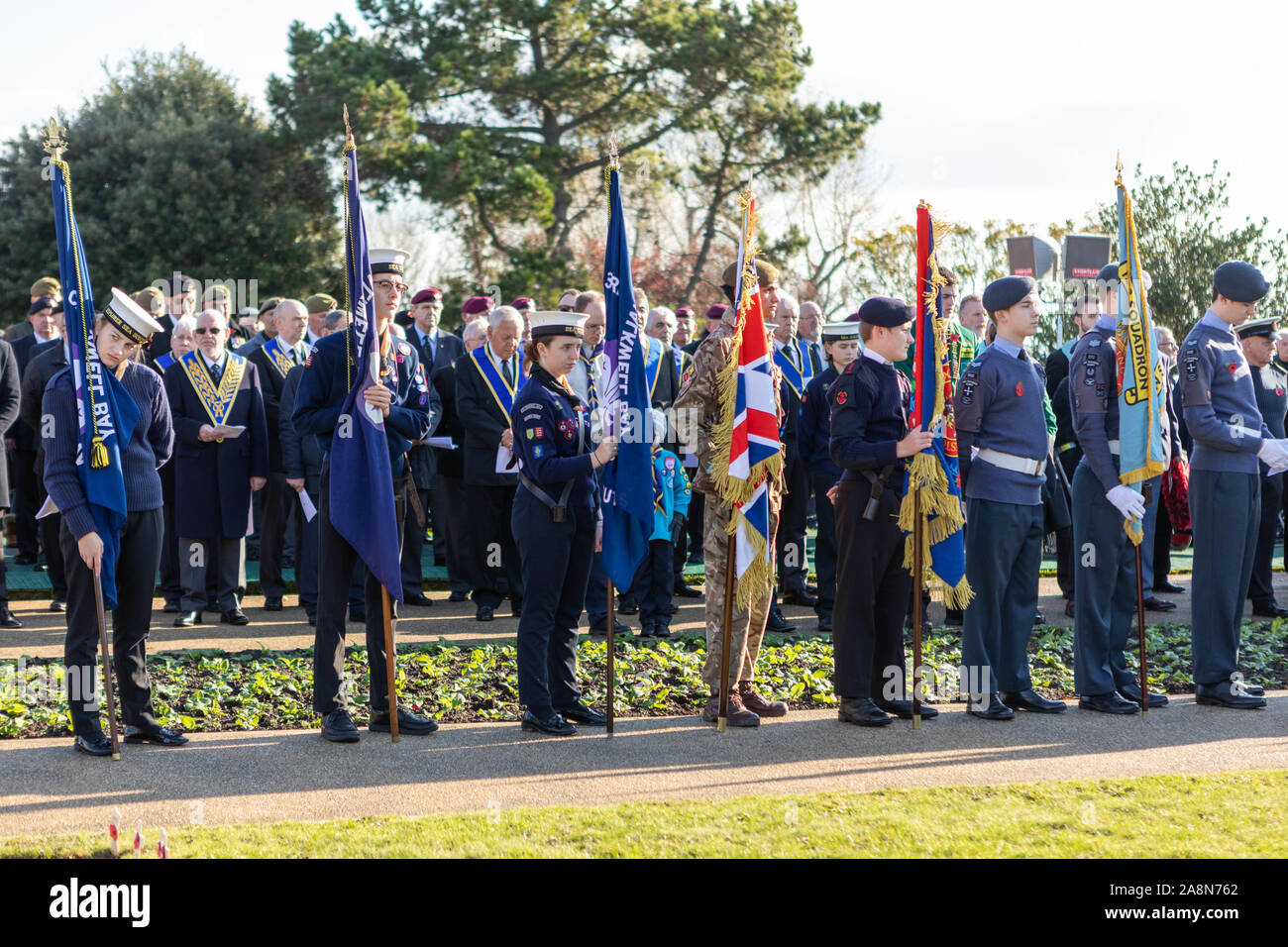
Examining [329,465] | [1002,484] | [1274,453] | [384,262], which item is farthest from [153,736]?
[1274,453]

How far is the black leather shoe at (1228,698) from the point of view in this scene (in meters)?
8.07

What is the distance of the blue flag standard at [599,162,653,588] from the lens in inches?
281

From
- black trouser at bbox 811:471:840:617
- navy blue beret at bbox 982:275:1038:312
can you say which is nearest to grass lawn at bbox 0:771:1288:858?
navy blue beret at bbox 982:275:1038:312

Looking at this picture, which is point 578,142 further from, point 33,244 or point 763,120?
point 33,244

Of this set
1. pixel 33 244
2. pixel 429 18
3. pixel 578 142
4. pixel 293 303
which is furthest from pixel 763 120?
pixel 293 303

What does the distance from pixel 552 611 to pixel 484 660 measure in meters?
1.65

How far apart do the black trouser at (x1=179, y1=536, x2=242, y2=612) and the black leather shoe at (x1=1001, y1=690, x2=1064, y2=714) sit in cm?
558

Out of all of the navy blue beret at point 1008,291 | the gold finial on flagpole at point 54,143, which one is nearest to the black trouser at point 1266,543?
the navy blue beret at point 1008,291

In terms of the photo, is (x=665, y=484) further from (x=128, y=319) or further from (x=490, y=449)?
(x=128, y=319)

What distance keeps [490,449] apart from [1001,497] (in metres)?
4.37

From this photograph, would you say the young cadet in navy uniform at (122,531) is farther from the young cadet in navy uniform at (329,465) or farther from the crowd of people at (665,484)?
the young cadet in navy uniform at (329,465)

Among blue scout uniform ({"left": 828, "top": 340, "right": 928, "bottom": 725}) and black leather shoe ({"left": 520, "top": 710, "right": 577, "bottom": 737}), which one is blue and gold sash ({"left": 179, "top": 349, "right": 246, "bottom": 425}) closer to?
black leather shoe ({"left": 520, "top": 710, "right": 577, "bottom": 737})

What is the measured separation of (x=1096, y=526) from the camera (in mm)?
8023

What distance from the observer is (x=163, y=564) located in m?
10.6
